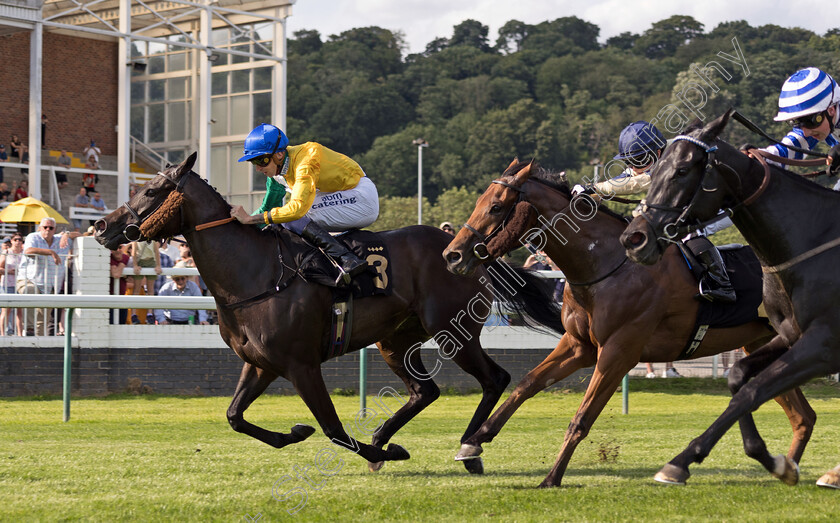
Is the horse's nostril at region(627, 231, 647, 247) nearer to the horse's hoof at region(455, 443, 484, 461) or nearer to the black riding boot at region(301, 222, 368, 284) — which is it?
the horse's hoof at region(455, 443, 484, 461)

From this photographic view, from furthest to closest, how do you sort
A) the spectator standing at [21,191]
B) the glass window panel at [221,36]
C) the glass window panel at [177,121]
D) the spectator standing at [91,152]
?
the glass window panel at [177,121]
the glass window panel at [221,36]
the spectator standing at [91,152]
the spectator standing at [21,191]

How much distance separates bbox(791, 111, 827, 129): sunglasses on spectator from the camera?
18.2 ft

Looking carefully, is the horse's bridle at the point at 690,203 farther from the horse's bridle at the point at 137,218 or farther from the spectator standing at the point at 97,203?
the spectator standing at the point at 97,203

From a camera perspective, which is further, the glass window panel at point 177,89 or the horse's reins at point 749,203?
the glass window panel at point 177,89

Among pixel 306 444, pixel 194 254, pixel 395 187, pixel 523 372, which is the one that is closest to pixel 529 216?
pixel 194 254

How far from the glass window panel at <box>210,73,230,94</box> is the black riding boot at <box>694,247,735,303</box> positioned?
23.4 m

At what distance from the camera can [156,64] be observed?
2928 cm

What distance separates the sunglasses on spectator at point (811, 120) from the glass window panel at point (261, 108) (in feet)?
75.4

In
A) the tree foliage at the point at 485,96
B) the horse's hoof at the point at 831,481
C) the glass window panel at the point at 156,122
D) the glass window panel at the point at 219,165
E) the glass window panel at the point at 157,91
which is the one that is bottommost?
the horse's hoof at the point at 831,481

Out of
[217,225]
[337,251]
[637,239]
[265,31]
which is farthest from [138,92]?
[637,239]

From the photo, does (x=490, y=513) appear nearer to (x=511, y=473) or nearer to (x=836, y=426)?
(x=511, y=473)

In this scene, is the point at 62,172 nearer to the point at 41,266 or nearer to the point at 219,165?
the point at 219,165

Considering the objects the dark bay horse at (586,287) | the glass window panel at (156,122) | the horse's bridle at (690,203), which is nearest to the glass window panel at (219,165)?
the glass window panel at (156,122)

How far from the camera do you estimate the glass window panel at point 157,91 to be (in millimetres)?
28953
